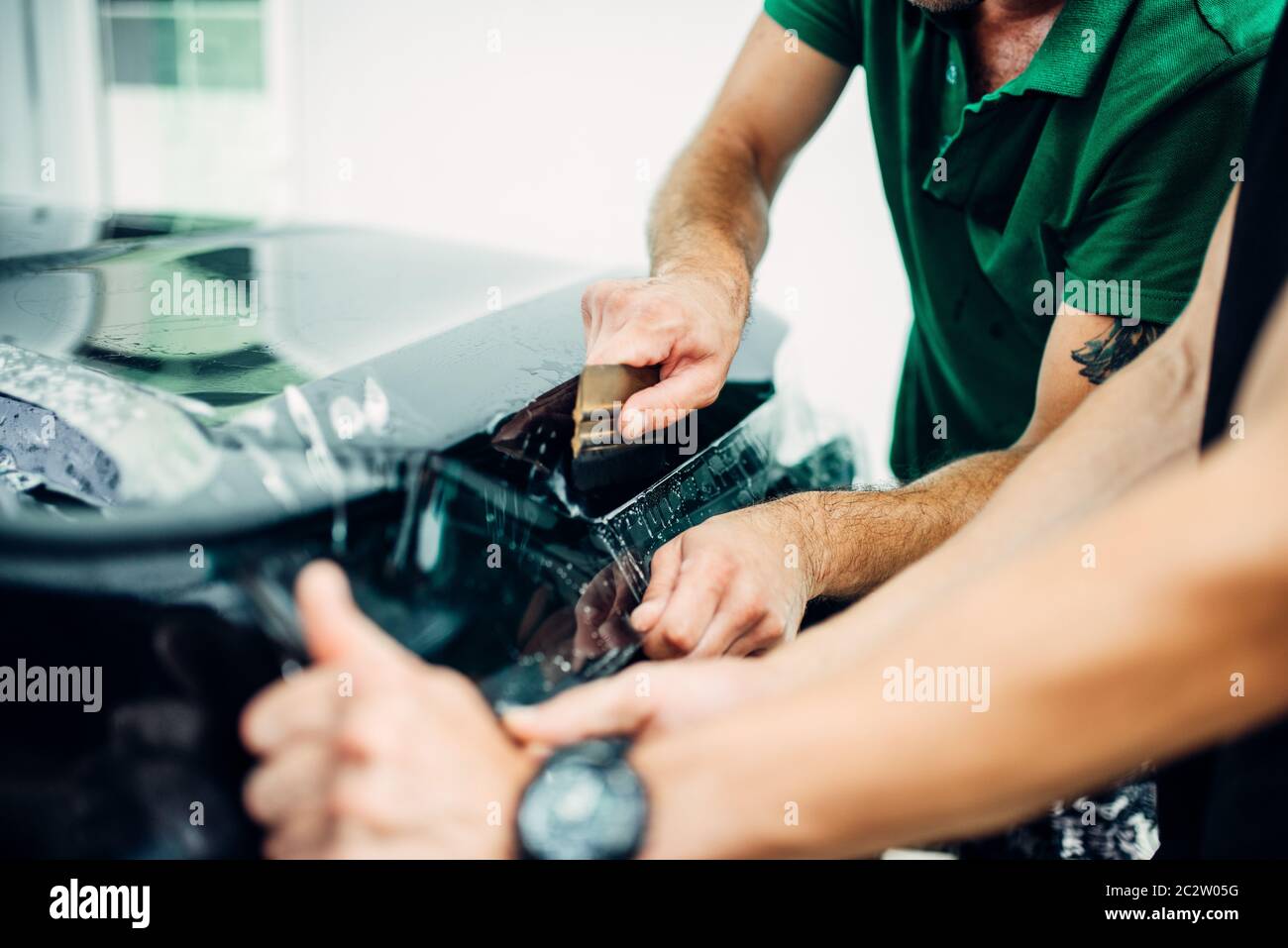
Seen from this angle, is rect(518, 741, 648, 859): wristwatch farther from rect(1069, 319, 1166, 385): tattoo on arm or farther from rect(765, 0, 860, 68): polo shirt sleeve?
rect(765, 0, 860, 68): polo shirt sleeve

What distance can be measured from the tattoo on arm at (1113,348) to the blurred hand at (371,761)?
81 centimetres

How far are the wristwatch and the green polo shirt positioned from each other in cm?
82

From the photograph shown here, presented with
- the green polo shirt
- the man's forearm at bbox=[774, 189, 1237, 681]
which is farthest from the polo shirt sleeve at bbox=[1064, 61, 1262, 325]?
the man's forearm at bbox=[774, 189, 1237, 681]

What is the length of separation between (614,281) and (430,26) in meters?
2.25

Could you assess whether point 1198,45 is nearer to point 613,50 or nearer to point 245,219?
point 245,219

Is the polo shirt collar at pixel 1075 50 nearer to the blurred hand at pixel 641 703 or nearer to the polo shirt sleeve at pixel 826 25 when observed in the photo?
the polo shirt sleeve at pixel 826 25

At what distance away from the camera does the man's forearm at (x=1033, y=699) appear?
456 mm

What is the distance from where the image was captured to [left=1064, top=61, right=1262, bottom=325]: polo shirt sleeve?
0.96 metres

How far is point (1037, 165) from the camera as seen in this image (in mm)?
1107

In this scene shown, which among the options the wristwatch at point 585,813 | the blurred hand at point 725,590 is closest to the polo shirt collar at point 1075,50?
the blurred hand at point 725,590

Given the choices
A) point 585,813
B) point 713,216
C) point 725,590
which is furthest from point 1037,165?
point 585,813

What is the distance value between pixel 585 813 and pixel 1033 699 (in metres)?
0.26

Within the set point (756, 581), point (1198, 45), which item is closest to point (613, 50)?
point (1198, 45)

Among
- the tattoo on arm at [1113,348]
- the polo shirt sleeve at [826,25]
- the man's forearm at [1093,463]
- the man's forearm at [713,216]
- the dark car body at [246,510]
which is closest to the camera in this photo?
the dark car body at [246,510]
